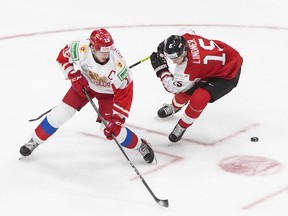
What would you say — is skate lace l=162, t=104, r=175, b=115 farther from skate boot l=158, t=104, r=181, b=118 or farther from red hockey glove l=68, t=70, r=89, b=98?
red hockey glove l=68, t=70, r=89, b=98

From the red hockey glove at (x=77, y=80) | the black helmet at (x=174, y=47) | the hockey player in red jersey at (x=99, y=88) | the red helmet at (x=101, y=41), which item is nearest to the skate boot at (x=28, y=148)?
the hockey player in red jersey at (x=99, y=88)

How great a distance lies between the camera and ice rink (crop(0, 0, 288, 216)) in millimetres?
4074

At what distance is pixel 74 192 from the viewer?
4129mm

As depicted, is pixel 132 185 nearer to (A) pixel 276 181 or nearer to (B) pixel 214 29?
(A) pixel 276 181

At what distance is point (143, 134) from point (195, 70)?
0.69m

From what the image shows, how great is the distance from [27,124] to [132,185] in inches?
52.0

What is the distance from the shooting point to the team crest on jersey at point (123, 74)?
173 inches

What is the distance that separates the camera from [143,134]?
→ 5246 millimetres

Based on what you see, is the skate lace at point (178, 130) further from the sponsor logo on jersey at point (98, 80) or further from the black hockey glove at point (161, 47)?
the sponsor logo on jersey at point (98, 80)

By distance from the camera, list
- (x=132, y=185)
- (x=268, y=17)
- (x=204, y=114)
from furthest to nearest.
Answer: (x=268, y=17) → (x=204, y=114) → (x=132, y=185)

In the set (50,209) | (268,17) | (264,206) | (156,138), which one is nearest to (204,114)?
(156,138)

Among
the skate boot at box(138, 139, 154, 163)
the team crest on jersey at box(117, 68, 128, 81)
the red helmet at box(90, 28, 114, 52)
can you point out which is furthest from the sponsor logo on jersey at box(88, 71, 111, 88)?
the skate boot at box(138, 139, 154, 163)

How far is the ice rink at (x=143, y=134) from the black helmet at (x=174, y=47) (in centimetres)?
67

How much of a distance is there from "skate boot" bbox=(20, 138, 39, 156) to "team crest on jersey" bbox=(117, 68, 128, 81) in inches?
28.6
